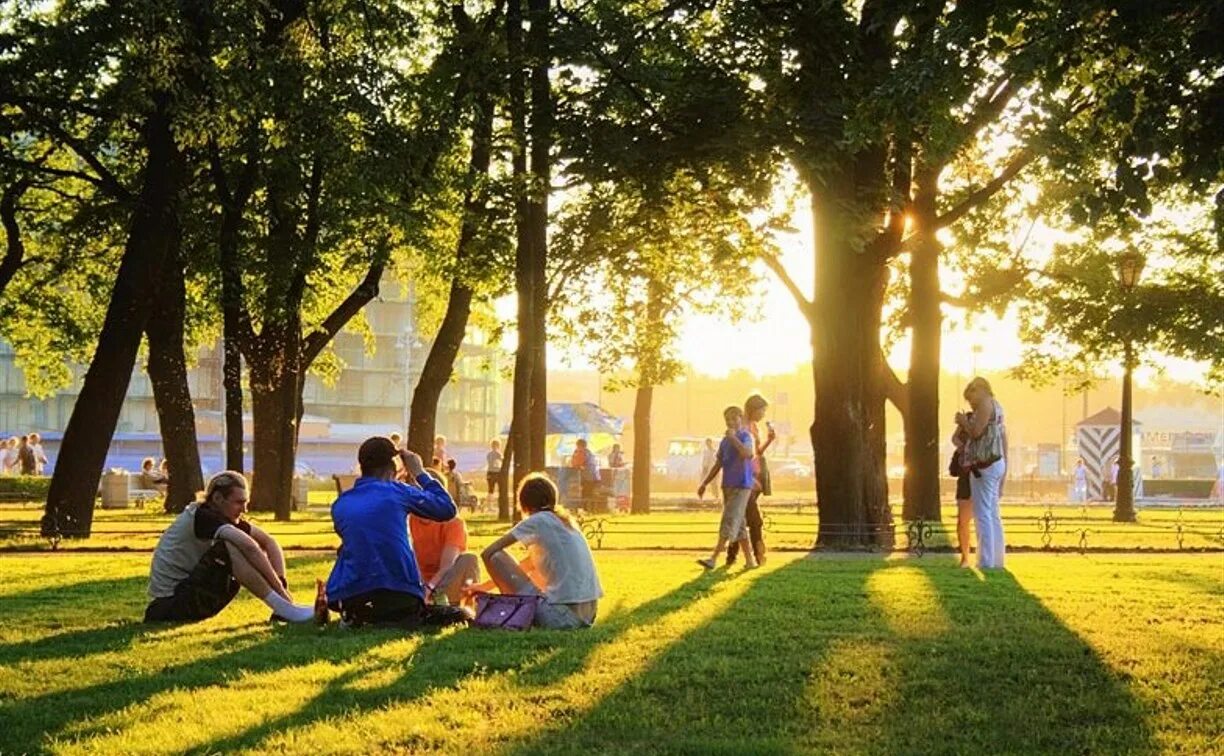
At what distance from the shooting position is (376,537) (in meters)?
9.41

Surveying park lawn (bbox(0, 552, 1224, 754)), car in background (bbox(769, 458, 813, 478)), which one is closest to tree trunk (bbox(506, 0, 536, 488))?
park lawn (bbox(0, 552, 1224, 754))

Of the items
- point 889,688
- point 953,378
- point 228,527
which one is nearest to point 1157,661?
point 889,688

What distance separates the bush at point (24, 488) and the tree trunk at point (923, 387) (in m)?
20.8

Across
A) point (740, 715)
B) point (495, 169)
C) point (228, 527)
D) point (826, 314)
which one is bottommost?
point (740, 715)

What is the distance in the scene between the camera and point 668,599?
11.7m

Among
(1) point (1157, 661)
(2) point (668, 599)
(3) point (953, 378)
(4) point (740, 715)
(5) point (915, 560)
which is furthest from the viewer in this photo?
(3) point (953, 378)

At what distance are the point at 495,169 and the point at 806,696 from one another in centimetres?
2356

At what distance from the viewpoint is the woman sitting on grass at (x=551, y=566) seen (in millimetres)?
9648

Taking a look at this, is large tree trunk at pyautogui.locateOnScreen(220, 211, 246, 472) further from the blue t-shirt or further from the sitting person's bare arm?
the sitting person's bare arm

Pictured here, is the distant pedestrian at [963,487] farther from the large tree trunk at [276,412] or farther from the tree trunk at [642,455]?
the tree trunk at [642,455]

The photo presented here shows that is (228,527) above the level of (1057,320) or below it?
below

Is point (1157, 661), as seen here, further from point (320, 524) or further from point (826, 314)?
point (320, 524)

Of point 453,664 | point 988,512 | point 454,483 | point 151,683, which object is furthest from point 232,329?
point 151,683

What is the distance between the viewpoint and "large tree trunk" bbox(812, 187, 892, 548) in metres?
19.5
